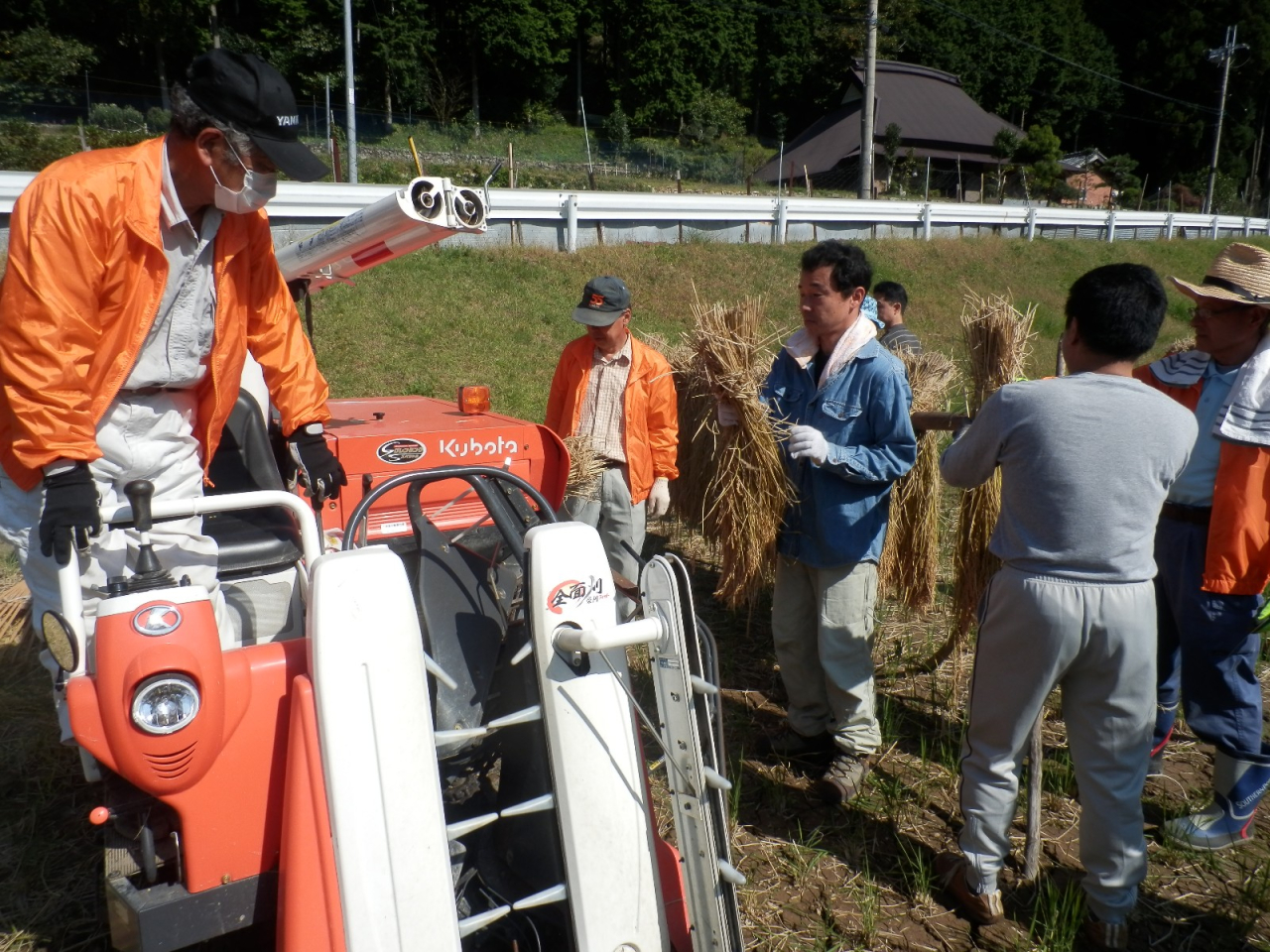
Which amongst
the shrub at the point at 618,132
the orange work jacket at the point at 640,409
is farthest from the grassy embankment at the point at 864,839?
the shrub at the point at 618,132

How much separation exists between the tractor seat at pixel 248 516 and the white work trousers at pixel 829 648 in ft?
5.66

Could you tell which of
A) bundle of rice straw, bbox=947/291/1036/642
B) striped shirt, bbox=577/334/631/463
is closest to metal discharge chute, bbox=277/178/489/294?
striped shirt, bbox=577/334/631/463

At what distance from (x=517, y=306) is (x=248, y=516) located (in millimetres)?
7551

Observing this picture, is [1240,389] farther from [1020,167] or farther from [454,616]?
[1020,167]

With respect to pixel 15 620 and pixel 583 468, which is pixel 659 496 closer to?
pixel 583 468

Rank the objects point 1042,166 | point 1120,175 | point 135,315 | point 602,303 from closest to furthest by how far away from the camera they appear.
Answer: point 135,315 < point 602,303 < point 1042,166 < point 1120,175

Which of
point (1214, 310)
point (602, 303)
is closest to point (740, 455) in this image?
point (602, 303)

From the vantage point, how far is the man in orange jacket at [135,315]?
7.22ft

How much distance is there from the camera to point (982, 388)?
3.54 meters

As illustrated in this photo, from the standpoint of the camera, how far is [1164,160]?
53812 millimetres

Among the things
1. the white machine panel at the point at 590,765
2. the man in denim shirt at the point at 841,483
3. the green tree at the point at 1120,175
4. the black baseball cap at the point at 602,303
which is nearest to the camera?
the white machine panel at the point at 590,765

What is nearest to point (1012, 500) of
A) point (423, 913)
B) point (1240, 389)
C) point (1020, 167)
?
point (1240, 389)

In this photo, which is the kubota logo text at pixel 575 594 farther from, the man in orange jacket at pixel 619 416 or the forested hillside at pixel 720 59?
the forested hillside at pixel 720 59

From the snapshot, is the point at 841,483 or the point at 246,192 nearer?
the point at 246,192
